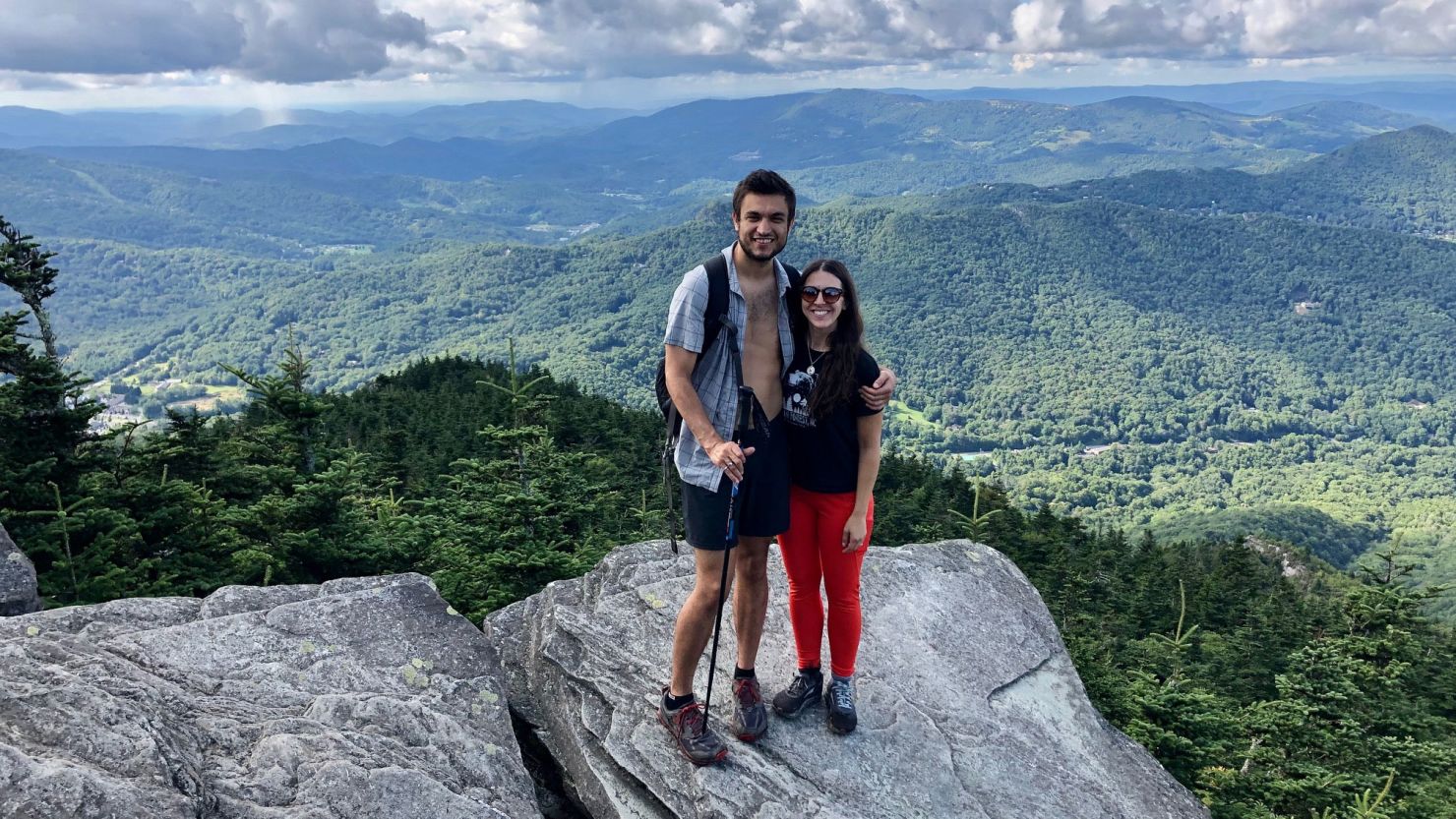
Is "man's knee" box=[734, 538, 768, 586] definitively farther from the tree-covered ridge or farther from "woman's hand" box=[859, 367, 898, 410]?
the tree-covered ridge

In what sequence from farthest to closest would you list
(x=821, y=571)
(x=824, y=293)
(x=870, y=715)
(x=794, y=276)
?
(x=870, y=715) < (x=821, y=571) < (x=794, y=276) < (x=824, y=293)

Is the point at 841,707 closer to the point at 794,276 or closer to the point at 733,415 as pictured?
the point at 733,415

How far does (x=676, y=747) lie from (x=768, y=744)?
69 centimetres

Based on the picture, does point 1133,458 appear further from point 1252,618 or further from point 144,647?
point 144,647

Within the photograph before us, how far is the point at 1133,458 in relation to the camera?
167750 mm

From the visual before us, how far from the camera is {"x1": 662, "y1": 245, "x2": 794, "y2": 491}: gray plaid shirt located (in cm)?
507

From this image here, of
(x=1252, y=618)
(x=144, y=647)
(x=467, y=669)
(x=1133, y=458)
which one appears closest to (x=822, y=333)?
(x=467, y=669)

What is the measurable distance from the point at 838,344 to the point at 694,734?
2.97 metres

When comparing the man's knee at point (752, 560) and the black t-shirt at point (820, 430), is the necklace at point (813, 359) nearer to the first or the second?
the black t-shirt at point (820, 430)

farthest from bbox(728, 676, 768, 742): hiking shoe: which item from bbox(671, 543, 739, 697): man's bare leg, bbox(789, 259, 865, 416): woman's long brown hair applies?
bbox(789, 259, 865, 416): woman's long brown hair

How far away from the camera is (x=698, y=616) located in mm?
5570

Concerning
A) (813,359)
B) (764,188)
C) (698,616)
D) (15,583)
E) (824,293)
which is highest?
(764,188)

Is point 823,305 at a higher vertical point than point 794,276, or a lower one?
lower

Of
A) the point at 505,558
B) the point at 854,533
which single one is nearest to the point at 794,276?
the point at 854,533
